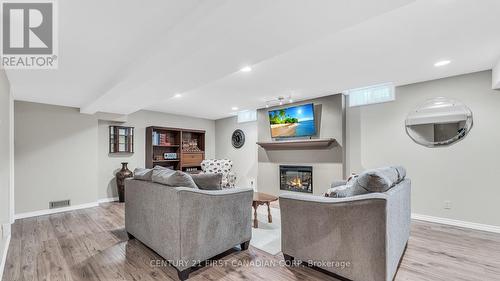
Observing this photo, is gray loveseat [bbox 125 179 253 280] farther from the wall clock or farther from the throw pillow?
the wall clock

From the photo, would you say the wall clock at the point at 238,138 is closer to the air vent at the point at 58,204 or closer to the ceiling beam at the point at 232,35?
the ceiling beam at the point at 232,35

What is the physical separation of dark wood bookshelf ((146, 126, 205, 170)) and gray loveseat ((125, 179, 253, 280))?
3082 millimetres

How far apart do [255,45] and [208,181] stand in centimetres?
147

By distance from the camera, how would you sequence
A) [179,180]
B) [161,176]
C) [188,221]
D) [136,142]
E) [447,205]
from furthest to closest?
[136,142] → [447,205] → [161,176] → [179,180] → [188,221]

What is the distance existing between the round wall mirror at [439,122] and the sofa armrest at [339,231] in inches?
106

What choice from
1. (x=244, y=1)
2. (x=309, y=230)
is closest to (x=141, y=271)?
(x=309, y=230)

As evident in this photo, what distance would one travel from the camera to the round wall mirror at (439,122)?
3.34m

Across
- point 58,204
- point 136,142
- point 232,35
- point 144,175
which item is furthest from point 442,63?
point 58,204

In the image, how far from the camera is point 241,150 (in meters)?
6.48

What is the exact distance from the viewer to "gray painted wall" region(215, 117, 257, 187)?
617cm

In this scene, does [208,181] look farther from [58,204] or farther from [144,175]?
[58,204]

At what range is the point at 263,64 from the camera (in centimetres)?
289

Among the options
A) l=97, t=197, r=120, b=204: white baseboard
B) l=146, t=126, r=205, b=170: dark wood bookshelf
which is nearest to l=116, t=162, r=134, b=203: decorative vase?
l=97, t=197, r=120, b=204: white baseboard

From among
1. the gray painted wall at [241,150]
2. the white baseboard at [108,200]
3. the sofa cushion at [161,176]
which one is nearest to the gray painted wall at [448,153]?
the gray painted wall at [241,150]
